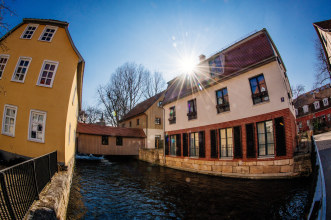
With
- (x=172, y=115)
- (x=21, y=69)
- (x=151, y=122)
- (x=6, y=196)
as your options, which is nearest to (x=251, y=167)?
(x=172, y=115)

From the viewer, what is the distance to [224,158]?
35.6 ft

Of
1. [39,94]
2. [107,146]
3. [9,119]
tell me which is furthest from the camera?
[107,146]

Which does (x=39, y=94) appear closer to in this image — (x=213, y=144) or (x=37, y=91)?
(x=37, y=91)

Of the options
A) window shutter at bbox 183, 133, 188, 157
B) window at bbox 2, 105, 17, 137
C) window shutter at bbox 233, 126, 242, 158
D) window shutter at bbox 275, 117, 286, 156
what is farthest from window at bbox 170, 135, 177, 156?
window at bbox 2, 105, 17, 137

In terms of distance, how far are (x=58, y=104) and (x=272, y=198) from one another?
→ 35.2ft

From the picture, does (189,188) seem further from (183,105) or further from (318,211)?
(183,105)

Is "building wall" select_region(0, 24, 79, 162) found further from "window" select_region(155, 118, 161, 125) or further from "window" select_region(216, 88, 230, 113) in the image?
"window" select_region(155, 118, 161, 125)

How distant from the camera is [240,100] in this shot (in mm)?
10445

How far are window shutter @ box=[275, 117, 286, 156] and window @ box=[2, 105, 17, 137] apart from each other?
1419 centimetres

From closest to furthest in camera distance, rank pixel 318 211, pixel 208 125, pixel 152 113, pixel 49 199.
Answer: pixel 318 211, pixel 49 199, pixel 208 125, pixel 152 113

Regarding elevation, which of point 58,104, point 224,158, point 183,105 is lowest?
point 224,158

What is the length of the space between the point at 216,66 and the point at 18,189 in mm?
13167

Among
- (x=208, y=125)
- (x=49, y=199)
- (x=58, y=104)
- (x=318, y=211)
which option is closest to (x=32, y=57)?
(x=58, y=104)

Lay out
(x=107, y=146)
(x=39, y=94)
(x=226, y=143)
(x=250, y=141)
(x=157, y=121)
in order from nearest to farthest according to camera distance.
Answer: (x=39, y=94) → (x=250, y=141) → (x=226, y=143) → (x=107, y=146) → (x=157, y=121)
